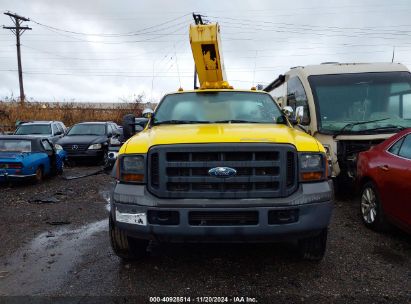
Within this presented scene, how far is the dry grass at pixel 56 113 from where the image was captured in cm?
2973

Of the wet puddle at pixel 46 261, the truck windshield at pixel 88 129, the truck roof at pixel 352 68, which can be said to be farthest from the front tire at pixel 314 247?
the truck windshield at pixel 88 129

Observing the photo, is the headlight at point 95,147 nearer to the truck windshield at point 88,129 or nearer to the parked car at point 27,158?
the truck windshield at point 88,129

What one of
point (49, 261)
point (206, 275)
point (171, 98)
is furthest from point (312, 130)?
point (49, 261)

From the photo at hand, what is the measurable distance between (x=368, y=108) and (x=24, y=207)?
674 cm

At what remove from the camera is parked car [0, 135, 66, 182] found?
31.1 feet

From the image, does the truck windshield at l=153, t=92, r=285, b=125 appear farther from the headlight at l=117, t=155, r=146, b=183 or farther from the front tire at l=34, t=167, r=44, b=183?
the front tire at l=34, t=167, r=44, b=183

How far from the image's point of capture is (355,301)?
3.54 metres

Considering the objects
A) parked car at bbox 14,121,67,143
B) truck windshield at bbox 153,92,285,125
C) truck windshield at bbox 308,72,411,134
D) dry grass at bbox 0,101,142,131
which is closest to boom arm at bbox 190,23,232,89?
truck windshield at bbox 308,72,411,134

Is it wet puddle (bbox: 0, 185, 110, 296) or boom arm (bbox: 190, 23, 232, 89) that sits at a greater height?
boom arm (bbox: 190, 23, 232, 89)

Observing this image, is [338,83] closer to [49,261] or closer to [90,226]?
[90,226]

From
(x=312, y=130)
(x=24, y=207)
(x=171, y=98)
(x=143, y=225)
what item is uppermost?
(x=171, y=98)

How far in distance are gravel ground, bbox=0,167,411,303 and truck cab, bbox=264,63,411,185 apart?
1.76 meters

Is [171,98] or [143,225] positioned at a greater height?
[171,98]

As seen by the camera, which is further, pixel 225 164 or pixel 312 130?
pixel 312 130
